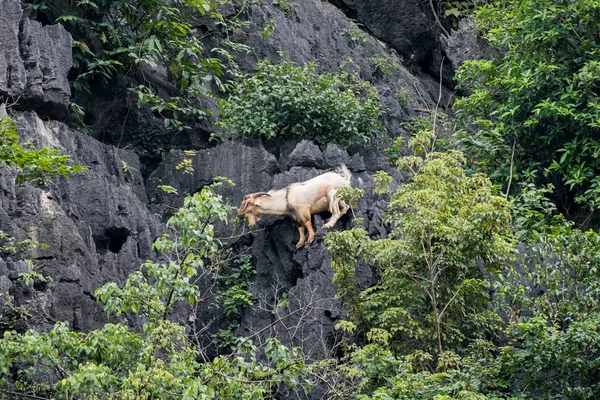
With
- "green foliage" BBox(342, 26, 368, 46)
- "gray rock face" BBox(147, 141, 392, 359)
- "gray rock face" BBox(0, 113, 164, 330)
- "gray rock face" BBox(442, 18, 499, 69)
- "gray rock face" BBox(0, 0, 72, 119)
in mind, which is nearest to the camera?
"gray rock face" BBox(0, 113, 164, 330)

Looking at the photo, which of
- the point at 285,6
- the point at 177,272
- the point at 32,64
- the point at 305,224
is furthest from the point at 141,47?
the point at 177,272

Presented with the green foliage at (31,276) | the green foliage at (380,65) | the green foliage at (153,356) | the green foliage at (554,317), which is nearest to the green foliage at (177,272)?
the green foliage at (153,356)

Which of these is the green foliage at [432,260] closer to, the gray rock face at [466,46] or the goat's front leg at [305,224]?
the goat's front leg at [305,224]

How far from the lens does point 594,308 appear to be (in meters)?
12.7

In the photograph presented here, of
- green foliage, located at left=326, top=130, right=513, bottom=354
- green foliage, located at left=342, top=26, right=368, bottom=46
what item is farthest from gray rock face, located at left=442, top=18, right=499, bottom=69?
green foliage, located at left=326, top=130, right=513, bottom=354

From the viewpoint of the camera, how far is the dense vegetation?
11.1 m

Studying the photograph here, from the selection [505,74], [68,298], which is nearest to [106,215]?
[68,298]

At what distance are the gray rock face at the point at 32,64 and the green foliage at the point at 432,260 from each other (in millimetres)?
5006

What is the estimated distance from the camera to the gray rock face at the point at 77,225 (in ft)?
42.7

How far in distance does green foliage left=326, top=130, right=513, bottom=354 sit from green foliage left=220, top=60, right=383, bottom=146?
3.55 metres


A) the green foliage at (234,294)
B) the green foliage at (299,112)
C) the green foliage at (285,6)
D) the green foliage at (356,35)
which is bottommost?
the green foliage at (234,294)

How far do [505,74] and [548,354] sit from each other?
7.30m

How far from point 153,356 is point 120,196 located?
173 inches

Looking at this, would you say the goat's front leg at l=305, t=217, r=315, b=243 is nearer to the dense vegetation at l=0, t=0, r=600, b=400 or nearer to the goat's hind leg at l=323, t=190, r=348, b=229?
the goat's hind leg at l=323, t=190, r=348, b=229
